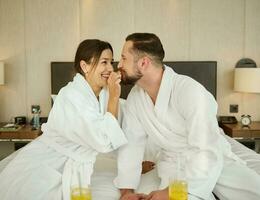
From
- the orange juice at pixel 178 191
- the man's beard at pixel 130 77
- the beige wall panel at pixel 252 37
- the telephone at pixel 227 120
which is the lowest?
the telephone at pixel 227 120

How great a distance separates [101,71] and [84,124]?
41cm

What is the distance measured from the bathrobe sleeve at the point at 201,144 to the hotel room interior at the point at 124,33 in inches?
81.9

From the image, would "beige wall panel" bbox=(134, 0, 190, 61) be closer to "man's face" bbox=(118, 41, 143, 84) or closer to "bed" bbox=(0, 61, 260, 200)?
"bed" bbox=(0, 61, 260, 200)

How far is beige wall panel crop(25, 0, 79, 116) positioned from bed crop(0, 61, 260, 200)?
158 millimetres

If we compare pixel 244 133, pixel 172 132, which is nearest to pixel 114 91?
pixel 172 132

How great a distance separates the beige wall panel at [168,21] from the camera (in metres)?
3.74

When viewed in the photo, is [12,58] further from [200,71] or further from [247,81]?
[247,81]

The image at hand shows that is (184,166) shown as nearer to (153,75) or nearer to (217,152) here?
(217,152)

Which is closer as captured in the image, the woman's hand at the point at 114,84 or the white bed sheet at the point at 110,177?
the white bed sheet at the point at 110,177

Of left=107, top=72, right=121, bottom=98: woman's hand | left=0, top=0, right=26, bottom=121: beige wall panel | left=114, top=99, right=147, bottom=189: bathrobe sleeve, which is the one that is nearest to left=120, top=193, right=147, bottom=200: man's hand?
left=114, top=99, right=147, bottom=189: bathrobe sleeve

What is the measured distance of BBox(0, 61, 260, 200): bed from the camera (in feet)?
5.57

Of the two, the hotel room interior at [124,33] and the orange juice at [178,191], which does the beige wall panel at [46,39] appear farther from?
the orange juice at [178,191]

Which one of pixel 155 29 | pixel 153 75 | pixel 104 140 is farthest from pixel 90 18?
pixel 104 140

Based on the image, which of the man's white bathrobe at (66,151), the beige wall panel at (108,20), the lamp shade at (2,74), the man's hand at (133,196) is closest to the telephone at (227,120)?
the beige wall panel at (108,20)
